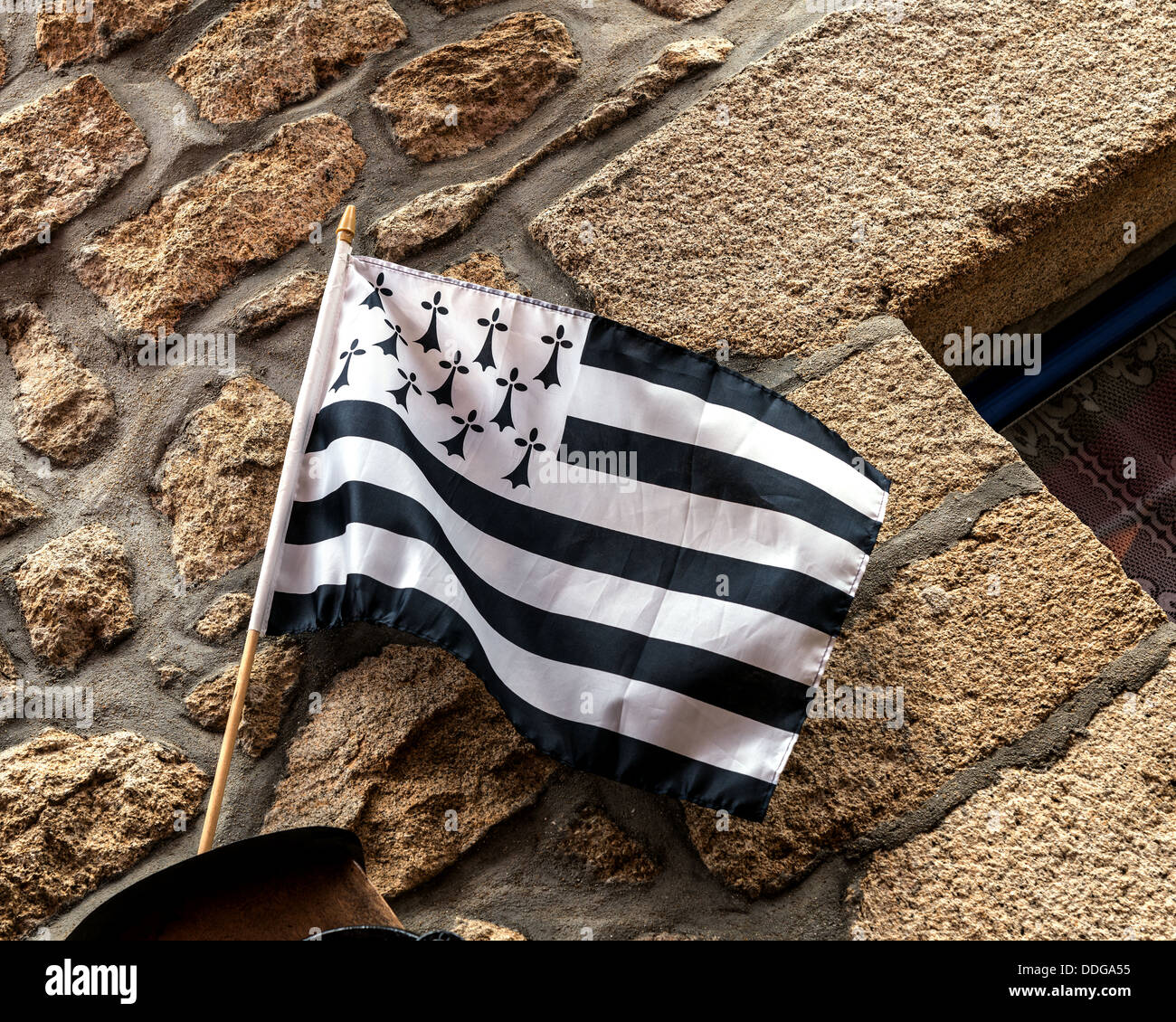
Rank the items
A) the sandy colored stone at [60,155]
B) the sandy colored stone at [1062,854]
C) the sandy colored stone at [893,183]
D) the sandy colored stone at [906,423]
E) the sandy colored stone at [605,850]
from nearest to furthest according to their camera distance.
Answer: the sandy colored stone at [1062,854] < the sandy colored stone at [605,850] < the sandy colored stone at [906,423] < the sandy colored stone at [893,183] < the sandy colored stone at [60,155]

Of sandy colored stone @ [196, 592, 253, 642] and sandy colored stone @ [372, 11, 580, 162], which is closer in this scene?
sandy colored stone @ [196, 592, 253, 642]

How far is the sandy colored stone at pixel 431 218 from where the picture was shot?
1.57 m

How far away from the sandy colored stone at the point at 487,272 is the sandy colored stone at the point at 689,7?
2.05 feet

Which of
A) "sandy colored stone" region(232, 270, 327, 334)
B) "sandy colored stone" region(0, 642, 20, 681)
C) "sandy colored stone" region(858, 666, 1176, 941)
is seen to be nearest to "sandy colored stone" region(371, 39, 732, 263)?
"sandy colored stone" region(232, 270, 327, 334)

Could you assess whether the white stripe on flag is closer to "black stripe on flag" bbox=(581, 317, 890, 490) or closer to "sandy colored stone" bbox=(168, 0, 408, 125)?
"black stripe on flag" bbox=(581, 317, 890, 490)

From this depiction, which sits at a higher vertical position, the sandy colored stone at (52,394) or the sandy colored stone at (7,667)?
the sandy colored stone at (52,394)

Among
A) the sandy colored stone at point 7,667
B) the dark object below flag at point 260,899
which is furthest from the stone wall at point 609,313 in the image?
the dark object below flag at point 260,899

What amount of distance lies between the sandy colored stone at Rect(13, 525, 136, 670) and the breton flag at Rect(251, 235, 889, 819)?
0.32 metres

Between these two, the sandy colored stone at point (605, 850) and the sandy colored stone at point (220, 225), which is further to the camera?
the sandy colored stone at point (220, 225)

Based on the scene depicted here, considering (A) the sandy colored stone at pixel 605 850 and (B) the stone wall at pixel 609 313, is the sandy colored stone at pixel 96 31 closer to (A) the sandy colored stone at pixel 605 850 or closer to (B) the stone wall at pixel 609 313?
(B) the stone wall at pixel 609 313

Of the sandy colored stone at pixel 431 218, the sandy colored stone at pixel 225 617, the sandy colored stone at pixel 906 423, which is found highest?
the sandy colored stone at pixel 431 218

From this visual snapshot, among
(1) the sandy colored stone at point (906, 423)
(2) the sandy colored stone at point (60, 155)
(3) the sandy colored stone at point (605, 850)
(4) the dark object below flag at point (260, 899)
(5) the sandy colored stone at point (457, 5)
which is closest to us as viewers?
(4) the dark object below flag at point (260, 899)

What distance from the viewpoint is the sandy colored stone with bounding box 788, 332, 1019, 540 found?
4.46 feet
